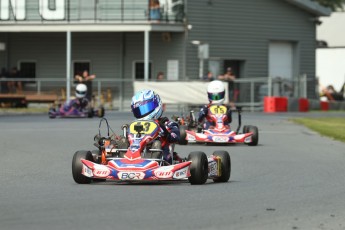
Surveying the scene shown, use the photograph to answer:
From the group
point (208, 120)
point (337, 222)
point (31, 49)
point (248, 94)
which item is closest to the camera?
point (337, 222)

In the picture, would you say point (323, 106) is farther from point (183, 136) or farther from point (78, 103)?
point (183, 136)

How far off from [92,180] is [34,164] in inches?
144

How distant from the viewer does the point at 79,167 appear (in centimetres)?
1212

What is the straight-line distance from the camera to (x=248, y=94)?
42.5 metres

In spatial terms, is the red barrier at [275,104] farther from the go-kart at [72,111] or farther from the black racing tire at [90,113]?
the black racing tire at [90,113]

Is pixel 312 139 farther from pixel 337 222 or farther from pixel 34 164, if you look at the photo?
pixel 337 222

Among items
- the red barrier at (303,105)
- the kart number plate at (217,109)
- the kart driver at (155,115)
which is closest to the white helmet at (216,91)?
the kart number plate at (217,109)

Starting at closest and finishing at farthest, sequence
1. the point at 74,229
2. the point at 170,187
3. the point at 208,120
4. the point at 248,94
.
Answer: the point at 74,229 < the point at 170,187 < the point at 208,120 < the point at 248,94

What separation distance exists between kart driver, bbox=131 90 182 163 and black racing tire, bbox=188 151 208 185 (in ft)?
2.38

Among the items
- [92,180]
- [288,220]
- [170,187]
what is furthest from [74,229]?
[92,180]

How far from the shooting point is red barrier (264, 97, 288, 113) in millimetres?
40344

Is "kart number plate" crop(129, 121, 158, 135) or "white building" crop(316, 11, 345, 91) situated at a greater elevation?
"white building" crop(316, 11, 345, 91)

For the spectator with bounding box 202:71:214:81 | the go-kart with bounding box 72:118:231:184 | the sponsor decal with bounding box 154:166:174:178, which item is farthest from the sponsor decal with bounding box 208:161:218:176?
the spectator with bounding box 202:71:214:81

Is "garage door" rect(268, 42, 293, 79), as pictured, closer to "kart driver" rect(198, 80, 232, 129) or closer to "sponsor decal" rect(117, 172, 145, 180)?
"kart driver" rect(198, 80, 232, 129)
